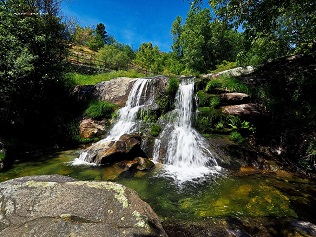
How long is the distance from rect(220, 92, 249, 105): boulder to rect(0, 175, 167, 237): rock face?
9537 millimetres

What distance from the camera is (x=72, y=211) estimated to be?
301cm

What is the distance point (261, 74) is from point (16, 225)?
14.1 m

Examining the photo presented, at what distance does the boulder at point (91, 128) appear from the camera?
13.0 metres

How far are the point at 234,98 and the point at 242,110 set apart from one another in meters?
0.96

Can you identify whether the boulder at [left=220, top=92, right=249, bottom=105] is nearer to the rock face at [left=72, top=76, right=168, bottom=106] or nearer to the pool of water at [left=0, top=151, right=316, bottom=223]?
the pool of water at [left=0, top=151, right=316, bottom=223]

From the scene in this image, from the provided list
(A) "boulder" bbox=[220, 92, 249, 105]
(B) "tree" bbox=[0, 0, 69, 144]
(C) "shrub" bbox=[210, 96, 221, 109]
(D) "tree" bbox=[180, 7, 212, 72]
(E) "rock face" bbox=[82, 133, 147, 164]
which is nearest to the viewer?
(E) "rock face" bbox=[82, 133, 147, 164]

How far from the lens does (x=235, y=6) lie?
23.0ft

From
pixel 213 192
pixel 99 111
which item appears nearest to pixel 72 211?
pixel 213 192

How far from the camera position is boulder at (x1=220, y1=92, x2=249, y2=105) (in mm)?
11653

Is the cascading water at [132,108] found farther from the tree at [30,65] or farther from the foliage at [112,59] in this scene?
the foliage at [112,59]

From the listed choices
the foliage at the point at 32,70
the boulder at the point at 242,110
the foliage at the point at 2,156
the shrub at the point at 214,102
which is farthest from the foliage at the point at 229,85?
the foliage at the point at 2,156

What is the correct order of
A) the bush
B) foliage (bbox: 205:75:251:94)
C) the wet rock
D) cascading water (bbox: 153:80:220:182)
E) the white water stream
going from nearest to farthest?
the wet rock → cascading water (bbox: 153:80:220:182) → the white water stream → foliage (bbox: 205:75:251:94) → the bush

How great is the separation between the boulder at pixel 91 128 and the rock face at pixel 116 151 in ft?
11.1

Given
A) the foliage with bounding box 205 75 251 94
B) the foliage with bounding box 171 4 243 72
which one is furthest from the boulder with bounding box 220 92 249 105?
the foliage with bounding box 171 4 243 72
